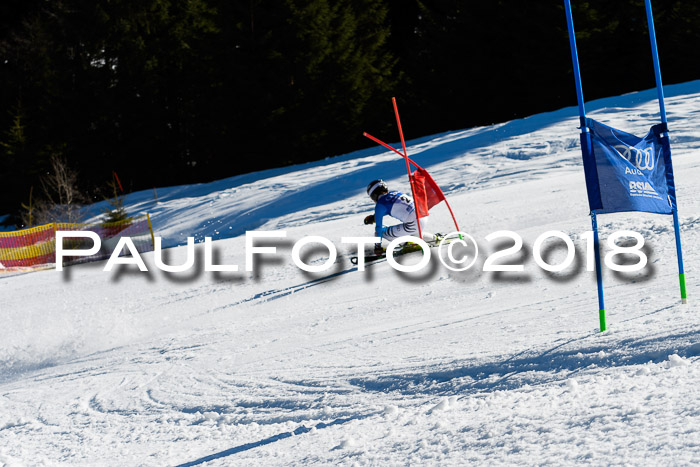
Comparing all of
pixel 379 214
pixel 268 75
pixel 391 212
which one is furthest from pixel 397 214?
pixel 268 75

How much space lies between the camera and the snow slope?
3.50m

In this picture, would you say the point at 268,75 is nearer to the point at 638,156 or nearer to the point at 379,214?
the point at 379,214

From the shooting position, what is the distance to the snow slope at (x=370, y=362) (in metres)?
3.50

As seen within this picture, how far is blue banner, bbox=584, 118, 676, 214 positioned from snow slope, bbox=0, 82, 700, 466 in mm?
857

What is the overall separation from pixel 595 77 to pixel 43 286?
26.5 metres

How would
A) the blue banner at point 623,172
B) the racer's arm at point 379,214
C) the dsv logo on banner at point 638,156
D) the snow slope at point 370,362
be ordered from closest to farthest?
the snow slope at point 370,362
the blue banner at point 623,172
the dsv logo on banner at point 638,156
the racer's arm at point 379,214

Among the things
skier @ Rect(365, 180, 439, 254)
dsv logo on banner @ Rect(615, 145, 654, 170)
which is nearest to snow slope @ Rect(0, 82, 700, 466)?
skier @ Rect(365, 180, 439, 254)

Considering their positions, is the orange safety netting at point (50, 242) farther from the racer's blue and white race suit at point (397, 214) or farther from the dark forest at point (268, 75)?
the dark forest at point (268, 75)

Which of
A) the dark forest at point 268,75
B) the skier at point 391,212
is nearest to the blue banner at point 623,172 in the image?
the skier at point 391,212

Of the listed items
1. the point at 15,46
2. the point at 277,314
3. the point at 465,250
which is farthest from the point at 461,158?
the point at 15,46

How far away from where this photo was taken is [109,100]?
3859cm

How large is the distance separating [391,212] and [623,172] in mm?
5006

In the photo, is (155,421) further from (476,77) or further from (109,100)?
(109,100)

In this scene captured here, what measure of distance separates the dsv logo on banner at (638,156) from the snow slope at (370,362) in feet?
3.55
